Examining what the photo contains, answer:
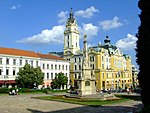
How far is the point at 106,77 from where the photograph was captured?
308ft

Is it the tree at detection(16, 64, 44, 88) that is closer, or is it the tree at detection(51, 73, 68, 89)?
the tree at detection(16, 64, 44, 88)

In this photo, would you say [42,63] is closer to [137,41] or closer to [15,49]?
[15,49]

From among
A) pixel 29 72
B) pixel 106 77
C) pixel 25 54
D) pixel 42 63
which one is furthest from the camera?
pixel 106 77

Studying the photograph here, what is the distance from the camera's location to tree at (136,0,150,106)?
21200mm

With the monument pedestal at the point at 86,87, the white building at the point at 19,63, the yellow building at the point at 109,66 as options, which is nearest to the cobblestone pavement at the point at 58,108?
the monument pedestal at the point at 86,87

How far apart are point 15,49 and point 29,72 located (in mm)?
13241

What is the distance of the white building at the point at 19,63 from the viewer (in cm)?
6569

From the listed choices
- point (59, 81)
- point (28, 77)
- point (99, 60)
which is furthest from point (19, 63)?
point (99, 60)

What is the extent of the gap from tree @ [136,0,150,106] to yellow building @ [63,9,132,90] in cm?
6878

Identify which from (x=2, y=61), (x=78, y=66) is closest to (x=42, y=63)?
(x=2, y=61)

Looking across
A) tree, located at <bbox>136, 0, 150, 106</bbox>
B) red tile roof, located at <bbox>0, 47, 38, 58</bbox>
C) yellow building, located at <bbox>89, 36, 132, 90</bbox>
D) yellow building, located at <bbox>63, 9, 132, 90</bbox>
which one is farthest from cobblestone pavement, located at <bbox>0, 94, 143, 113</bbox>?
yellow building, located at <bbox>63, 9, 132, 90</bbox>

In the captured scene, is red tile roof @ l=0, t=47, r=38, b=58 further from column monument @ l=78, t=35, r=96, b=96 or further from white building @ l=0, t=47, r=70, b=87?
column monument @ l=78, t=35, r=96, b=96

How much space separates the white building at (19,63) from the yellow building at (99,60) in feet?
44.6

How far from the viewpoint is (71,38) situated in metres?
98.4
